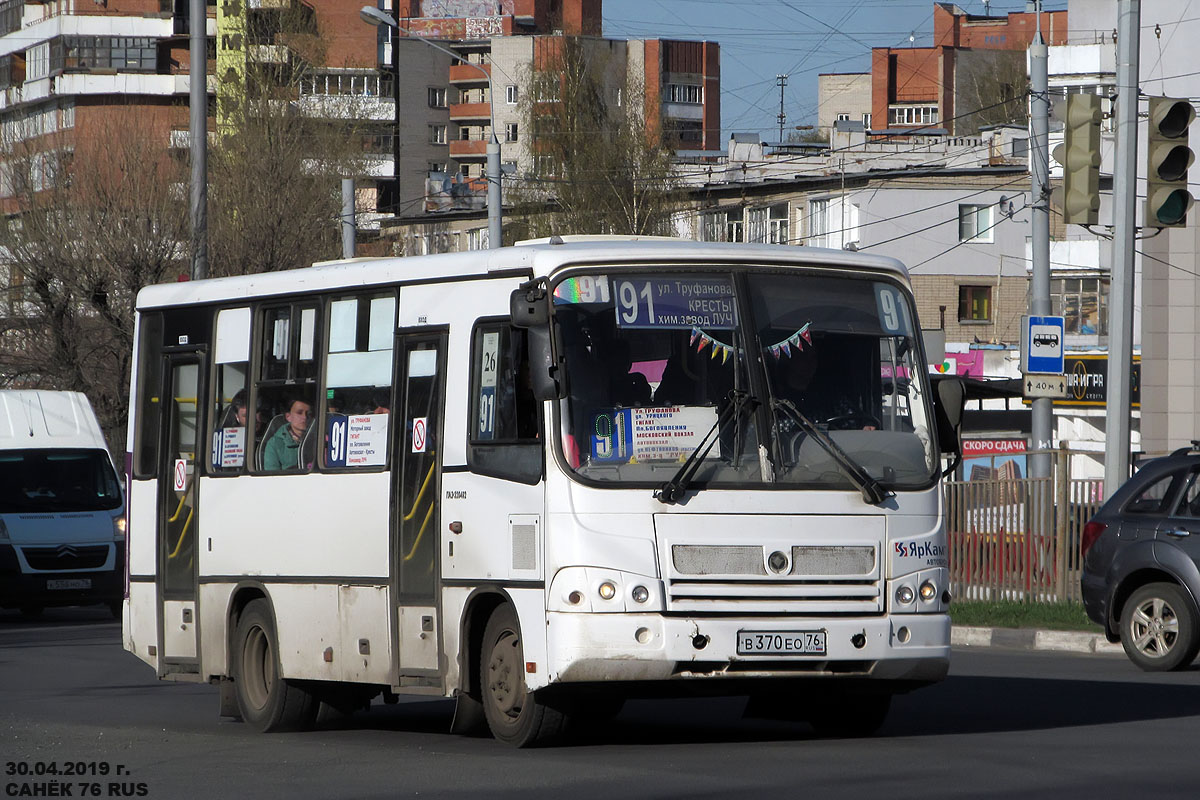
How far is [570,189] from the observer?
66.6m

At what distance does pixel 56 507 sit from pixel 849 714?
16.7 meters

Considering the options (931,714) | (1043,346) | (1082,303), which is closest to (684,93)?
(1082,303)

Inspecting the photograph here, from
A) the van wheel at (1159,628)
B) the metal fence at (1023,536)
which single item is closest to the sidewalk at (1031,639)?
the metal fence at (1023,536)

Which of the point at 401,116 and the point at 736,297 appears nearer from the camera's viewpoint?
the point at 736,297

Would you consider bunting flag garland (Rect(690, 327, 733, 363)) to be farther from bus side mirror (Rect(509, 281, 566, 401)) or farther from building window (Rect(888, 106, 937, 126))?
building window (Rect(888, 106, 937, 126))

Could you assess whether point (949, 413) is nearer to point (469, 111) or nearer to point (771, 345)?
point (771, 345)

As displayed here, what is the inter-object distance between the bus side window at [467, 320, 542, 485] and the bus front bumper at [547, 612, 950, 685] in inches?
34.3

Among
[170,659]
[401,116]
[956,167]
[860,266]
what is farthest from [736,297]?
[401,116]

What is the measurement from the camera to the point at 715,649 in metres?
9.89

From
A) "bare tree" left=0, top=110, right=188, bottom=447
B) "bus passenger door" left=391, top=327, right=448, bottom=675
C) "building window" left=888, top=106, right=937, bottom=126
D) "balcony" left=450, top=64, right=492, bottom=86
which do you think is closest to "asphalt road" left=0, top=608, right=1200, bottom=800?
"bus passenger door" left=391, top=327, right=448, bottom=675

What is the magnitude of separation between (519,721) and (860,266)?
307 cm

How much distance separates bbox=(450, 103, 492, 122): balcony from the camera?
369ft

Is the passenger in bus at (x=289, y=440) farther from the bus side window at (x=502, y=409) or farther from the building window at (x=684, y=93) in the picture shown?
the building window at (x=684, y=93)

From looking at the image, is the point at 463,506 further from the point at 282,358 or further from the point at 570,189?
the point at 570,189
